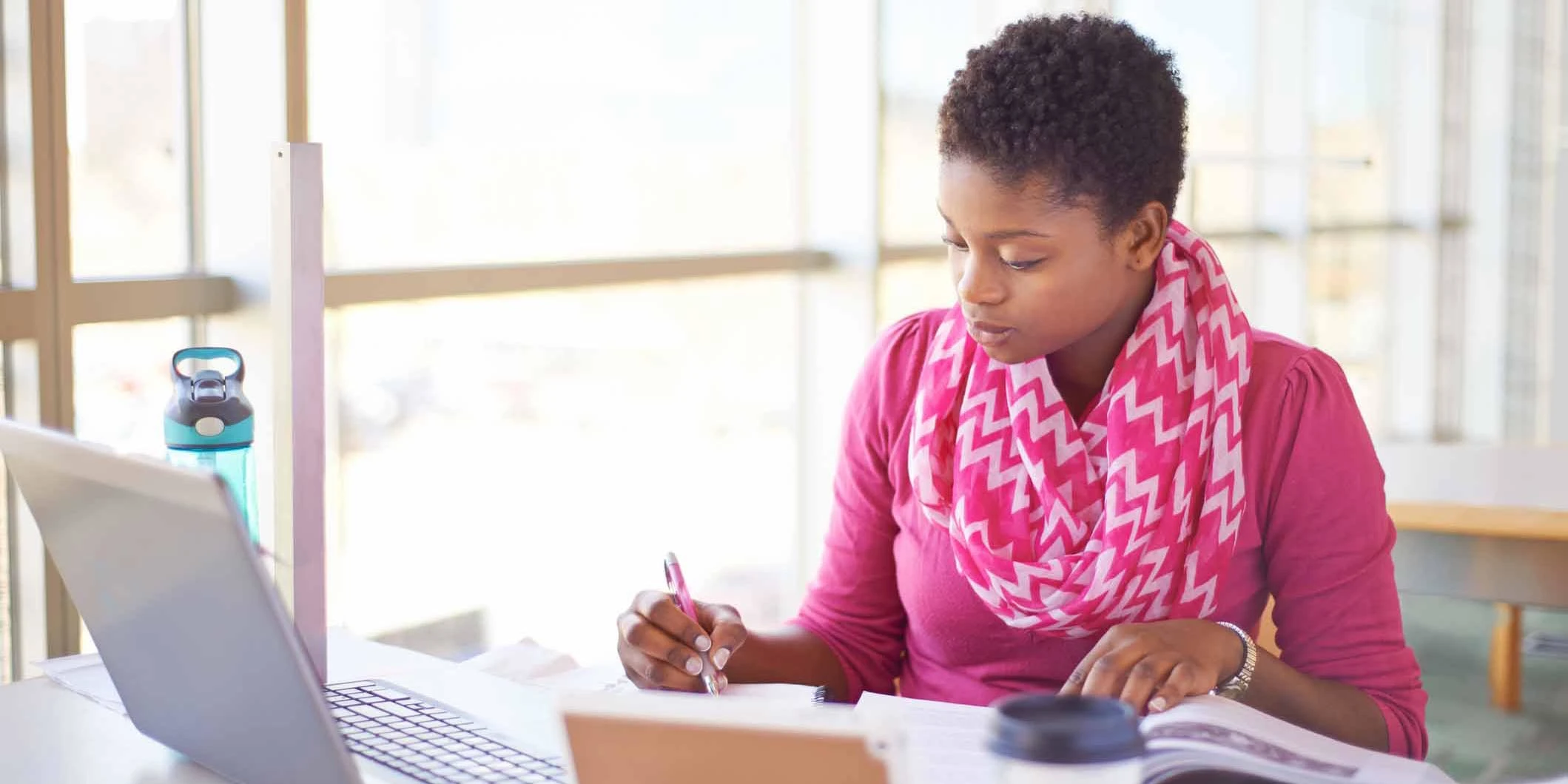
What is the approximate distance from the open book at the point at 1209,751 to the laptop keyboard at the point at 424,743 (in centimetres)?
24

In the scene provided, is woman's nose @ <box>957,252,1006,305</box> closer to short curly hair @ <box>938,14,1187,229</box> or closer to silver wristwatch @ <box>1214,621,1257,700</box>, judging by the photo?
short curly hair @ <box>938,14,1187,229</box>

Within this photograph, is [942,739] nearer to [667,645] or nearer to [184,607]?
[667,645]

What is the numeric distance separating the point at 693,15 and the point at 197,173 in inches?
48.8

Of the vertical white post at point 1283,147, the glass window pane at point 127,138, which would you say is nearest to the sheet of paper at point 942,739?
the glass window pane at point 127,138

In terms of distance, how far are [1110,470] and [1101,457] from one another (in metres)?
0.05

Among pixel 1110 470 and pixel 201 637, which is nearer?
pixel 201 637

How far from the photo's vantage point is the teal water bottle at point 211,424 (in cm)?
124

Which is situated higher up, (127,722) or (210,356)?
(210,356)

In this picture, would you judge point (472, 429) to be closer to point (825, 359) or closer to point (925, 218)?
point (825, 359)

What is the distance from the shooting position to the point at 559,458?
2771 mm

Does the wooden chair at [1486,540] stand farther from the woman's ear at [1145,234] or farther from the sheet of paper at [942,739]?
the sheet of paper at [942,739]

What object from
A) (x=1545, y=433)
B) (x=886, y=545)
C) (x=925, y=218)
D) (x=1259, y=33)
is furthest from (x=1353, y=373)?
(x=886, y=545)

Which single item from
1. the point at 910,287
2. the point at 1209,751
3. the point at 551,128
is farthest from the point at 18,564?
the point at 910,287

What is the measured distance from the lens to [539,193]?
2646mm
